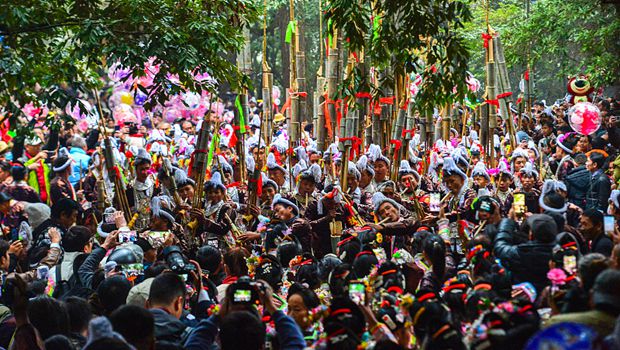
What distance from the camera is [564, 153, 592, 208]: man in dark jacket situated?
1371 cm

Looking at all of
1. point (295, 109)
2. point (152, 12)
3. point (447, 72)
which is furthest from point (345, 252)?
point (295, 109)

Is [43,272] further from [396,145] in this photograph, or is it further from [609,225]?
[396,145]

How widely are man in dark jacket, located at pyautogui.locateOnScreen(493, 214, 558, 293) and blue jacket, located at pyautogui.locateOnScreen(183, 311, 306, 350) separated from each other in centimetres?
219

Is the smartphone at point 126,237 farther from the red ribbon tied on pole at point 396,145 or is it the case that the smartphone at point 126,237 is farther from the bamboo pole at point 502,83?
the bamboo pole at point 502,83

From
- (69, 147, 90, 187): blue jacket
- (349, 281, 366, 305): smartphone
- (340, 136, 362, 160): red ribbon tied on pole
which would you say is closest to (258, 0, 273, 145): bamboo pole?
(340, 136, 362, 160): red ribbon tied on pole

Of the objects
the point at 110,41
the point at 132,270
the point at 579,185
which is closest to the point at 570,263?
the point at 132,270

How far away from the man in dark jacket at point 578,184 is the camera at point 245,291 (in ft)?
27.7

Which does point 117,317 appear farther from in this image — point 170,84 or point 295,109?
point 295,109

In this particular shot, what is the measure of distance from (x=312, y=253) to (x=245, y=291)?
16.4 feet

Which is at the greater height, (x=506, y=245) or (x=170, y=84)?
(x=170, y=84)

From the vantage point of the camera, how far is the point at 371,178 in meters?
13.0

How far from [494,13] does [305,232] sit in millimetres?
17502

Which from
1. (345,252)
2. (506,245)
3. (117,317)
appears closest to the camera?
(117,317)

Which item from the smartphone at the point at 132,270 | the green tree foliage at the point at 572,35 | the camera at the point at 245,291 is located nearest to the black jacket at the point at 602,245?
the camera at the point at 245,291
